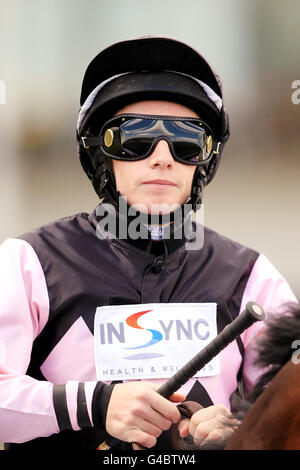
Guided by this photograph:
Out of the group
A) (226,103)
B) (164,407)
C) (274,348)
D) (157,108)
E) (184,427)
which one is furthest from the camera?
(226,103)

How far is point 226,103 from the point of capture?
561cm

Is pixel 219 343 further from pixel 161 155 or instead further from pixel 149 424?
pixel 161 155

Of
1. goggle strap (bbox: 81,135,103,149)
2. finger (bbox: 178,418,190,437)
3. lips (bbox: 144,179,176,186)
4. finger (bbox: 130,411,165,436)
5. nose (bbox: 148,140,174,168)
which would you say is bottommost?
finger (bbox: 178,418,190,437)

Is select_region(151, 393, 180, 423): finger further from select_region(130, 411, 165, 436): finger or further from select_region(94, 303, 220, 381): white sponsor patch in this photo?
select_region(94, 303, 220, 381): white sponsor patch

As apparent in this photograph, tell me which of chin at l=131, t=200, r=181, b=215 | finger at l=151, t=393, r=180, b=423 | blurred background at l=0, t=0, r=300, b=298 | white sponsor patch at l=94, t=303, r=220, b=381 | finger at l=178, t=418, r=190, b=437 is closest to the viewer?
finger at l=151, t=393, r=180, b=423

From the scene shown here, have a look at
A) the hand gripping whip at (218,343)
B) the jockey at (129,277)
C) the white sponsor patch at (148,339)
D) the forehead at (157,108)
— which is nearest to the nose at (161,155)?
the jockey at (129,277)

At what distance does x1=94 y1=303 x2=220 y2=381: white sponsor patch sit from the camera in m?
1.81

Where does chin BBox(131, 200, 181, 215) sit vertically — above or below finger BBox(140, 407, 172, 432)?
above

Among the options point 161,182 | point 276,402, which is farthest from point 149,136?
point 276,402

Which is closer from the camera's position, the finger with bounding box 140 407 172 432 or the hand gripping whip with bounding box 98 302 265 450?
the hand gripping whip with bounding box 98 302 265 450

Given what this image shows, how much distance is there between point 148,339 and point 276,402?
721 millimetres

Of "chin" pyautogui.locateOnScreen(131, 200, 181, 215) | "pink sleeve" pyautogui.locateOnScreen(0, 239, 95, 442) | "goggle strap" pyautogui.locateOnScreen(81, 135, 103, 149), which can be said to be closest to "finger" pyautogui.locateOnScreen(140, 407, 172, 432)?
"pink sleeve" pyautogui.locateOnScreen(0, 239, 95, 442)

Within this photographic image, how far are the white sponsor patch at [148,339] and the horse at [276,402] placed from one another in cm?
54

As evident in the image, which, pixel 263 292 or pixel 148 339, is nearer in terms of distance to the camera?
pixel 148 339
